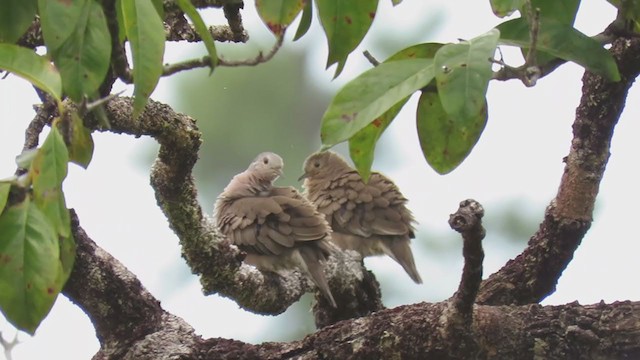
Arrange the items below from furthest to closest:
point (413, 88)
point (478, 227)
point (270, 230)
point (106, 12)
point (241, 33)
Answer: point (270, 230) → point (241, 33) → point (478, 227) → point (106, 12) → point (413, 88)

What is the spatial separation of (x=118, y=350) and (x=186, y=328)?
0.16 meters

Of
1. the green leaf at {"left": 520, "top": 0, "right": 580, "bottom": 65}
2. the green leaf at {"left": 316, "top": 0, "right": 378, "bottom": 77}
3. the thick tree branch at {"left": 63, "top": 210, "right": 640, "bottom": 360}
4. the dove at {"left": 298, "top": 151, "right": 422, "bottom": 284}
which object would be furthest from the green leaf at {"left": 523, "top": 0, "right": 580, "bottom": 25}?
the dove at {"left": 298, "top": 151, "right": 422, "bottom": 284}

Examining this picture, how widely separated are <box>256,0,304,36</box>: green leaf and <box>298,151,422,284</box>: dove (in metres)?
3.47

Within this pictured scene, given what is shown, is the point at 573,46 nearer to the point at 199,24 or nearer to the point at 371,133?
the point at 371,133

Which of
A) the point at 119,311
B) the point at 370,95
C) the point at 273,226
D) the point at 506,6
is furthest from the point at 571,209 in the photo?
the point at 273,226

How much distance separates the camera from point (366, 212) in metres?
4.99

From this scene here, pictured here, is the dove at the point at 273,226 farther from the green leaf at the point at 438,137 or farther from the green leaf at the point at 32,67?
the green leaf at the point at 32,67

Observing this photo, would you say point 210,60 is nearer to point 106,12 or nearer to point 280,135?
point 106,12

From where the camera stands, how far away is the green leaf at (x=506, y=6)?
1.38 m

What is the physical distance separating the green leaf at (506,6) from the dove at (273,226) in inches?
85.0

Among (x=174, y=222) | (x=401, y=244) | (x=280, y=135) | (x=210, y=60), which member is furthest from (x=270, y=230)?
(x=210, y=60)

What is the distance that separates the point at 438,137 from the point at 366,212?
3.60m

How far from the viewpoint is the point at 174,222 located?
8.98 feet

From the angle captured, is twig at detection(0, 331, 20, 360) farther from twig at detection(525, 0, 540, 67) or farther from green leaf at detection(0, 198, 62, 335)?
twig at detection(525, 0, 540, 67)
